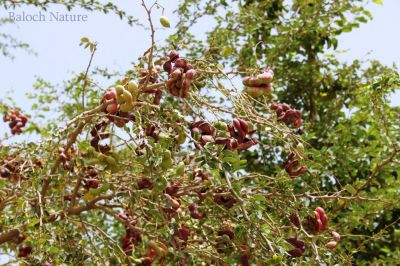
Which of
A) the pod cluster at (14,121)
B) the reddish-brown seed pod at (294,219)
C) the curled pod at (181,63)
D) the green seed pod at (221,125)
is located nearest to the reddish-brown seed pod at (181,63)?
the curled pod at (181,63)

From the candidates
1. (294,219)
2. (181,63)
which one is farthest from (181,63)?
(294,219)

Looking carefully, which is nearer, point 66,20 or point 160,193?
point 160,193

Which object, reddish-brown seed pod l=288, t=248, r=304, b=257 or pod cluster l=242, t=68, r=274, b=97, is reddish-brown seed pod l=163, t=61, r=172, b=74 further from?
reddish-brown seed pod l=288, t=248, r=304, b=257

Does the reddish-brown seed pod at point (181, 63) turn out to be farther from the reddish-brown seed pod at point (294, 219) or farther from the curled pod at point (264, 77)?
the reddish-brown seed pod at point (294, 219)

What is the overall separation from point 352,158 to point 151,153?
2.30 m

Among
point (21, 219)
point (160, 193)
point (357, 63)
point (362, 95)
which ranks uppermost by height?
point (357, 63)

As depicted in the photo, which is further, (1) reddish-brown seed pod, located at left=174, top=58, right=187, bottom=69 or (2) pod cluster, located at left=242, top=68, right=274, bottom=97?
(2) pod cluster, located at left=242, top=68, right=274, bottom=97

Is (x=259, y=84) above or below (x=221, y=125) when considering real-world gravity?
above

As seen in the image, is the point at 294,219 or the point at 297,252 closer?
the point at 297,252

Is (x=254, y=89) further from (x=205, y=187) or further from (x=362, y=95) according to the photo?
(x=362, y=95)

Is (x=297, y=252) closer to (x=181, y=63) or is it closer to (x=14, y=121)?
(x=181, y=63)

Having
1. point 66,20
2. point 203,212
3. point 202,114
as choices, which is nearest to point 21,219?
point 203,212

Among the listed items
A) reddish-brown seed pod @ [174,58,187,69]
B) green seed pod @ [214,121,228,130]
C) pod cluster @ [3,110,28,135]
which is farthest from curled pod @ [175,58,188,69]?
pod cluster @ [3,110,28,135]

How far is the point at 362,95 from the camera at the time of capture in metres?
3.82
